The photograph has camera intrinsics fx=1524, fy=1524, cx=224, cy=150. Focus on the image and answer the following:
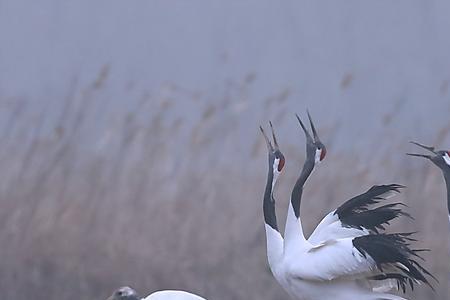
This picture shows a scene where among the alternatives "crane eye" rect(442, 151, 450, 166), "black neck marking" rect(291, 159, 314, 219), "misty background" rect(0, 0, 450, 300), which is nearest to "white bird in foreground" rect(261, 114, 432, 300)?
"black neck marking" rect(291, 159, 314, 219)

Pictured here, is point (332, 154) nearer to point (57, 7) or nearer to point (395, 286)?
point (395, 286)

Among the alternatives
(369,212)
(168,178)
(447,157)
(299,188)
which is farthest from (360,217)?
(168,178)

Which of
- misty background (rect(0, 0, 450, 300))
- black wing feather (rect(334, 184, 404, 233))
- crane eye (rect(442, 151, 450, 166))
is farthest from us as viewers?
misty background (rect(0, 0, 450, 300))

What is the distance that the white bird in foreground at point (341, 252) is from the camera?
6.20 metres

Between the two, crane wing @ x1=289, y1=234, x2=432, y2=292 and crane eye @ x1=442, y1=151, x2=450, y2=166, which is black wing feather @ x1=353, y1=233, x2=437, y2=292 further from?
crane eye @ x1=442, y1=151, x2=450, y2=166

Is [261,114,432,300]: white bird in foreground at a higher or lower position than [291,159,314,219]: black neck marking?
lower

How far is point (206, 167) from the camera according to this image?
27.1 feet

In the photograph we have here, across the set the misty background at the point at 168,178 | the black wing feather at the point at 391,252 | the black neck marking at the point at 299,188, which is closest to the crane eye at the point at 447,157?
the black wing feather at the point at 391,252

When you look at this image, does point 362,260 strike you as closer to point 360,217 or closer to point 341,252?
point 341,252

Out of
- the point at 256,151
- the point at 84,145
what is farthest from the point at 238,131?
the point at 84,145

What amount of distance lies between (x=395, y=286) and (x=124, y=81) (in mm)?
3204

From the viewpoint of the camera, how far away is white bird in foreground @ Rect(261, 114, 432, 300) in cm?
620

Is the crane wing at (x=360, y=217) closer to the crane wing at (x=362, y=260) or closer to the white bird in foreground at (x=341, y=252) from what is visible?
the white bird in foreground at (x=341, y=252)

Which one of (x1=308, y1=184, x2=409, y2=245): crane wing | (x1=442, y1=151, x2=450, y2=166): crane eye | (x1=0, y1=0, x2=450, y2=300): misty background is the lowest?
(x1=308, y1=184, x2=409, y2=245): crane wing
